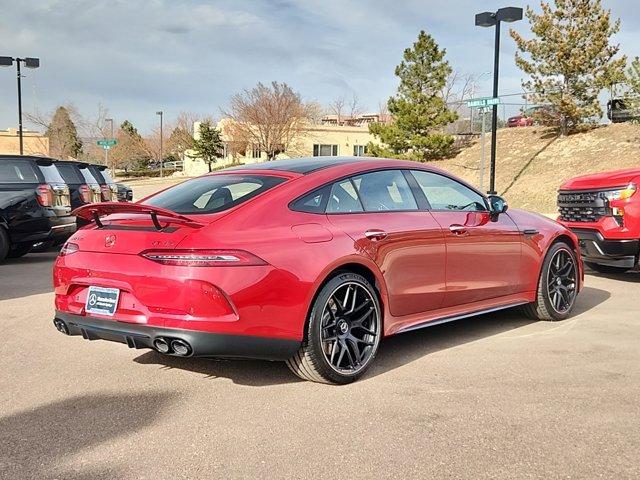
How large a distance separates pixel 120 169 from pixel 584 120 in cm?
6430

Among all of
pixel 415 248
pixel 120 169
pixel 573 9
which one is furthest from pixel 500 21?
pixel 120 169

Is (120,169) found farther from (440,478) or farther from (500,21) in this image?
(440,478)

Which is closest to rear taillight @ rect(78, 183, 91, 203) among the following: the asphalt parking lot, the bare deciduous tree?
the asphalt parking lot

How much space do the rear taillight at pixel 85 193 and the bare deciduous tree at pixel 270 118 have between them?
34.9 m

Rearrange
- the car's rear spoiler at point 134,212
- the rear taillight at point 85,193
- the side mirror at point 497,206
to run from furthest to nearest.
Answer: the rear taillight at point 85,193 < the side mirror at point 497,206 < the car's rear spoiler at point 134,212

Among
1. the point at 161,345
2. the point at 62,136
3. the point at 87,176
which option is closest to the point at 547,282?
the point at 161,345

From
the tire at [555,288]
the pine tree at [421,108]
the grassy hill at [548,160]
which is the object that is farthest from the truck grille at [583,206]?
the pine tree at [421,108]

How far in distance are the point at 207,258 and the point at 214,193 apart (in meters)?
0.90

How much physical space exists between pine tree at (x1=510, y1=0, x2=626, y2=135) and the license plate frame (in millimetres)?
22349

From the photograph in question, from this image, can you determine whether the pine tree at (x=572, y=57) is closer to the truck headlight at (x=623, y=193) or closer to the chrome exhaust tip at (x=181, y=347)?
the truck headlight at (x=623, y=193)

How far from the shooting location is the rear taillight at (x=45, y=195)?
10492mm

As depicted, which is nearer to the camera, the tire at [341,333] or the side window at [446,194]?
the tire at [341,333]

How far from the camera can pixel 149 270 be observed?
3857 millimetres

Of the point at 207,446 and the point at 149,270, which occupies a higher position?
the point at 149,270
